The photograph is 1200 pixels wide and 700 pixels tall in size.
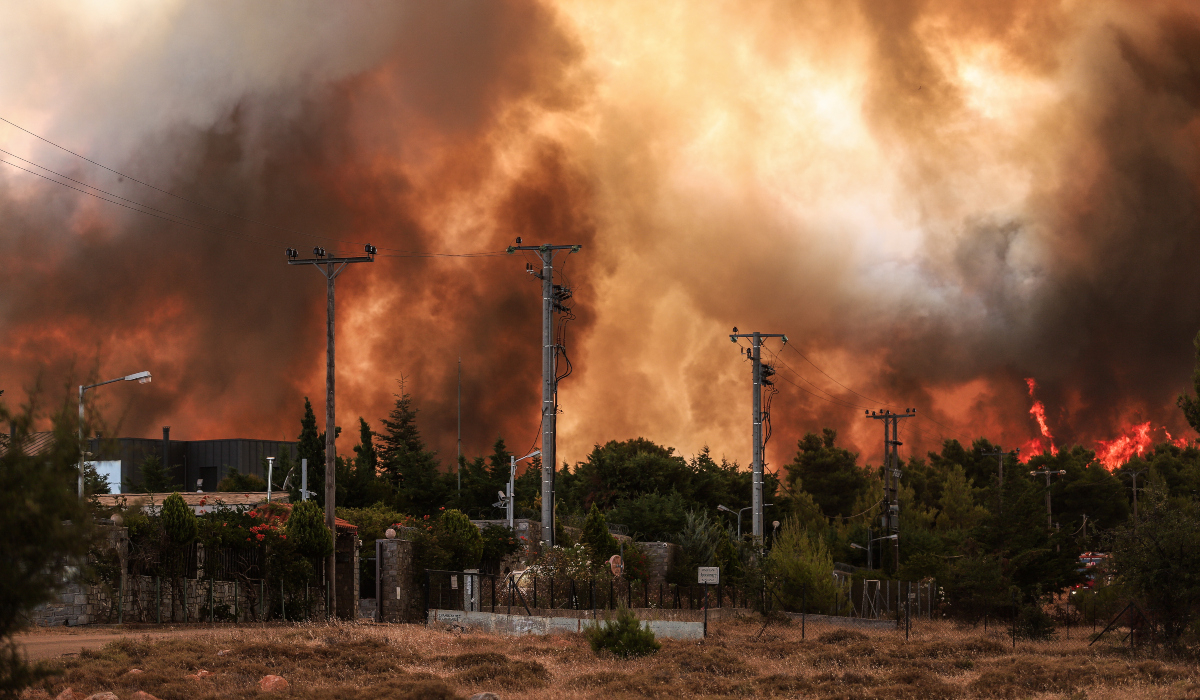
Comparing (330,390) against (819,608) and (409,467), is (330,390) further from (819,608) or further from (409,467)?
(409,467)

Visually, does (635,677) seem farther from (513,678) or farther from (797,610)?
(797,610)

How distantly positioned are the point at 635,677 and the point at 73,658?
10.8 m

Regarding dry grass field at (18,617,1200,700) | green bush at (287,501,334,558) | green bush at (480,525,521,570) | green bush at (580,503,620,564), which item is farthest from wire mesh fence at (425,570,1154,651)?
dry grass field at (18,617,1200,700)

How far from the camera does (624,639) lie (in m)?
26.8

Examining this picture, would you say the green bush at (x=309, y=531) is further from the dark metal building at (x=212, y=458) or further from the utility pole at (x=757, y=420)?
the dark metal building at (x=212, y=458)

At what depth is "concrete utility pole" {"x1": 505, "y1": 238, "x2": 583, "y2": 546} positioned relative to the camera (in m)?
39.4

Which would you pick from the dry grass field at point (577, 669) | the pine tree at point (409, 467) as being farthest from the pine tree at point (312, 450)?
the dry grass field at point (577, 669)

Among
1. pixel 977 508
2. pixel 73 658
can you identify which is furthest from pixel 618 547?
pixel 977 508

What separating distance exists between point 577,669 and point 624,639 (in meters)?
2.41

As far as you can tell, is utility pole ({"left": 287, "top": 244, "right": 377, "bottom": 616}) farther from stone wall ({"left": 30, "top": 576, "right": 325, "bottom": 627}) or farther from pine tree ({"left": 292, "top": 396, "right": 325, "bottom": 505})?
pine tree ({"left": 292, "top": 396, "right": 325, "bottom": 505})

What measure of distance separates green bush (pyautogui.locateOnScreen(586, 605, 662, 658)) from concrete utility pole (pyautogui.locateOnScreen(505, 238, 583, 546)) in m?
11.6

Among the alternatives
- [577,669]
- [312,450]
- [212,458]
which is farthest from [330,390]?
[212,458]

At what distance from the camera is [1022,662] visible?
25.5 m

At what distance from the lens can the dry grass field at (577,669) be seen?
1975cm
